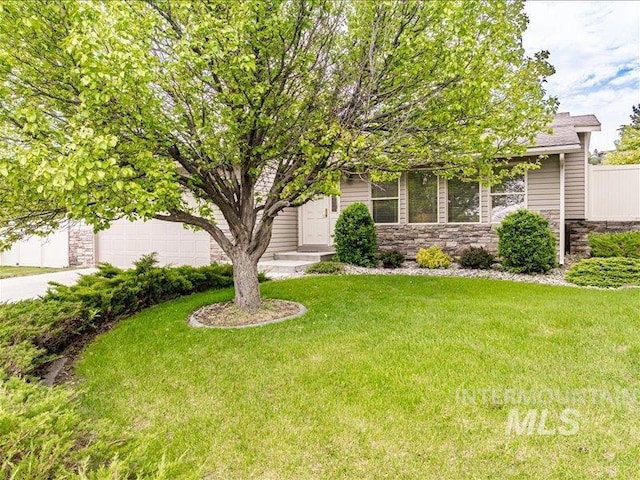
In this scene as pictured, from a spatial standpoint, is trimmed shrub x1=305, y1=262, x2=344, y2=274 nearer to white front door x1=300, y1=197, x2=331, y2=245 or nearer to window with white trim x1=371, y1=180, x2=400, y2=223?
white front door x1=300, y1=197, x2=331, y2=245

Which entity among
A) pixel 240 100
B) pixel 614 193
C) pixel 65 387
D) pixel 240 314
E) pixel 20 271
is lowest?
pixel 65 387

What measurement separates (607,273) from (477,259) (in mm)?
2648

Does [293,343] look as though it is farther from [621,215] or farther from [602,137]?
[602,137]

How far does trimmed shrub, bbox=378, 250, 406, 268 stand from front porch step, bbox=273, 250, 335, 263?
1.54m

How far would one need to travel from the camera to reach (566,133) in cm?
1009

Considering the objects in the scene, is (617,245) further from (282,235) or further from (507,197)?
(282,235)

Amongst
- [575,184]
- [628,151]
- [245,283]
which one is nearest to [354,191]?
[575,184]

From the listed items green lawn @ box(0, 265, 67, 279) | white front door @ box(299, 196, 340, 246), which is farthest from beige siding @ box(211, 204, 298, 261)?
green lawn @ box(0, 265, 67, 279)

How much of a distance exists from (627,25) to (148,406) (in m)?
15.4

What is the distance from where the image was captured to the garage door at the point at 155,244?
37.8ft

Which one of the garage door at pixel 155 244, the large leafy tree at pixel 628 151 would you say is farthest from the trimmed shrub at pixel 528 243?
the large leafy tree at pixel 628 151

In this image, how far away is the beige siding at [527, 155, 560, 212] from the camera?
986cm

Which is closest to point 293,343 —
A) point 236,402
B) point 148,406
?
point 236,402

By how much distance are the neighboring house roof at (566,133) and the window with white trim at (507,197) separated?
100cm
